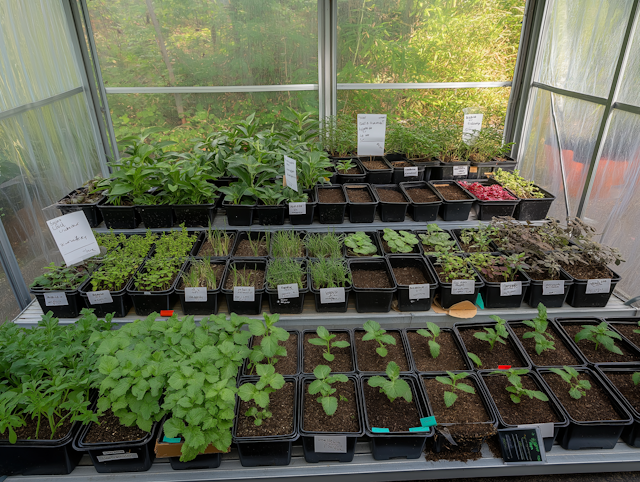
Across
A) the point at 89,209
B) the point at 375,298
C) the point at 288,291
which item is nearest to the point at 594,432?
the point at 375,298

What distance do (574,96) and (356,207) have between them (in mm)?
1945

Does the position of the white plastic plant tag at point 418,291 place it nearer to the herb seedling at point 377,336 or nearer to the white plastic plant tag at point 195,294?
the herb seedling at point 377,336

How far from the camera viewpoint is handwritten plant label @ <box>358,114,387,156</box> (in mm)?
3496

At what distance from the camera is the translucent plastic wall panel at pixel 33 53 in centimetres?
265

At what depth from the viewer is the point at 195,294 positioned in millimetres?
2365

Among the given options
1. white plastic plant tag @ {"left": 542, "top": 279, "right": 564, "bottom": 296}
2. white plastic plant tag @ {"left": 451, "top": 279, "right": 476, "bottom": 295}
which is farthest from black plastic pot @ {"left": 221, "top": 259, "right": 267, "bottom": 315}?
white plastic plant tag @ {"left": 542, "top": 279, "right": 564, "bottom": 296}

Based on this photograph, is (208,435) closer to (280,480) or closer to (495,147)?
(280,480)

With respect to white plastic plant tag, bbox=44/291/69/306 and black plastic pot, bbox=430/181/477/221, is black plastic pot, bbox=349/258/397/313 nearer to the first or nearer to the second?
black plastic pot, bbox=430/181/477/221

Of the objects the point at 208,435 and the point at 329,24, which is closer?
the point at 208,435

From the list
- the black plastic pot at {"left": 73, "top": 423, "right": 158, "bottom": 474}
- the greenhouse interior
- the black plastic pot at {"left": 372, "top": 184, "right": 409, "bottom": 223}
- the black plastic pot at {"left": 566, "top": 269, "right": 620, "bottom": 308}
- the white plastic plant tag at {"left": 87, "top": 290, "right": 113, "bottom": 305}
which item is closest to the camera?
the black plastic pot at {"left": 73, "top": 423, "right": 158, "bottom": 474}

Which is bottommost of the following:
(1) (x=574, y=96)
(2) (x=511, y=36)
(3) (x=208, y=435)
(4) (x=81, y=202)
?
(3) (x=208, y=435)

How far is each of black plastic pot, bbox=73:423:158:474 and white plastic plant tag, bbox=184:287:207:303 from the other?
738 millimetres

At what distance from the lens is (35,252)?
2.89 meters

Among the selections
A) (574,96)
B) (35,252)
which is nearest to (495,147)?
(574,96)
